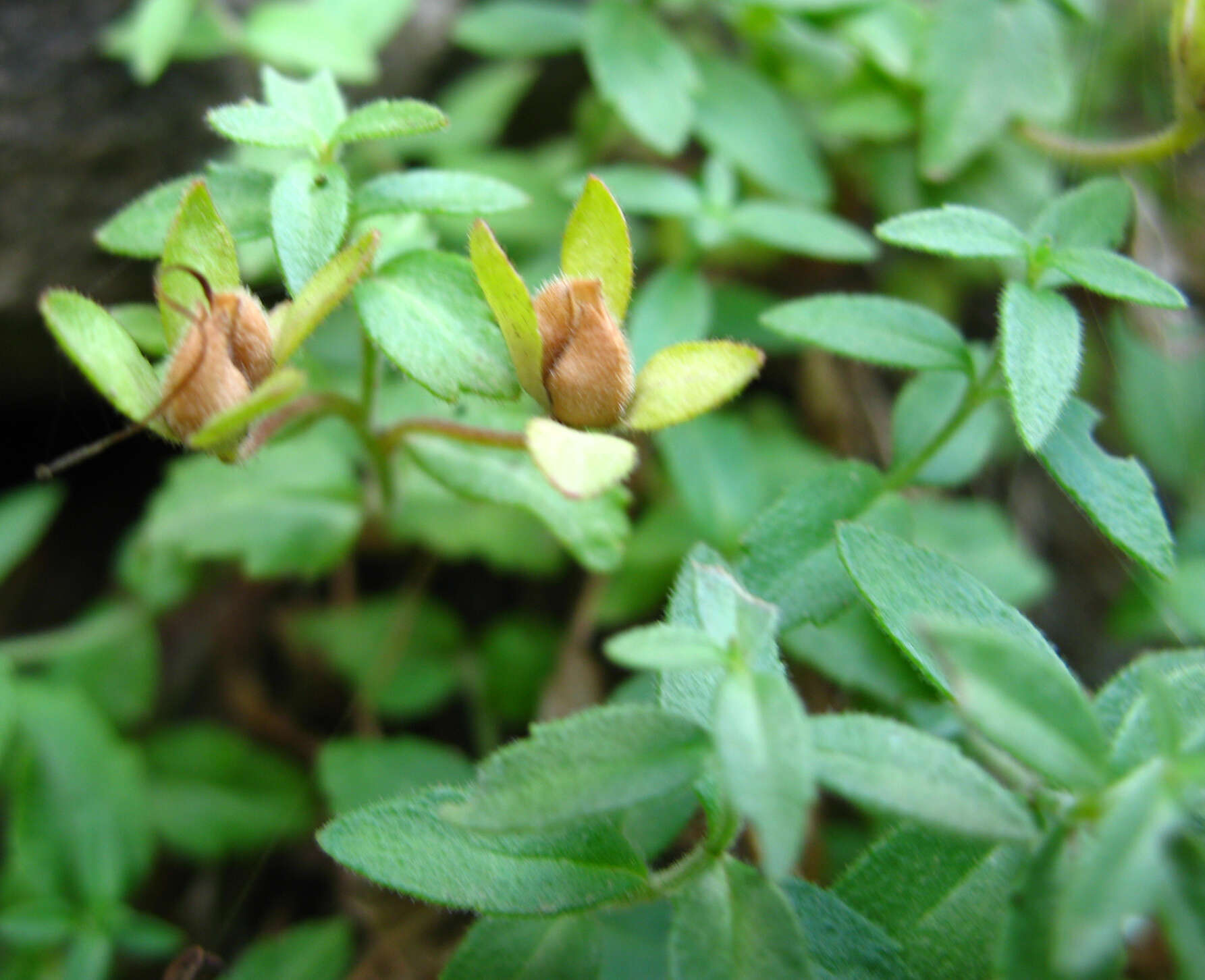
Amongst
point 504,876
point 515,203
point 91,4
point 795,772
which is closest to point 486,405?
point 515,203

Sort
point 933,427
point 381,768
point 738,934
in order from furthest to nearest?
point 381,768, point 933,427, point 738,934

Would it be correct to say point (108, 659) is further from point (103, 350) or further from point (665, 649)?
point (665, 649)

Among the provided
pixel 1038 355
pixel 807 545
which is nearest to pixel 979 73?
pixel 1038 355

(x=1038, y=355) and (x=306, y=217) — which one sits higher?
(x=306, y=217)

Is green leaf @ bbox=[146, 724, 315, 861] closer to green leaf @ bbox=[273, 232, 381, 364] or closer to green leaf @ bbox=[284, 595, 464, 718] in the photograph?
green leaf @ bbox=[284, 595, 464, 718]

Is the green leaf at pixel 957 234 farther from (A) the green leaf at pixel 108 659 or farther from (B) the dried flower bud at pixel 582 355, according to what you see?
(A) the green leaf at pixel 108 659

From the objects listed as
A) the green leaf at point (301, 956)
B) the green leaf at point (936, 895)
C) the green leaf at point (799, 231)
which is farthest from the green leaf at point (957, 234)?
the green leaf at point (301, 956)
